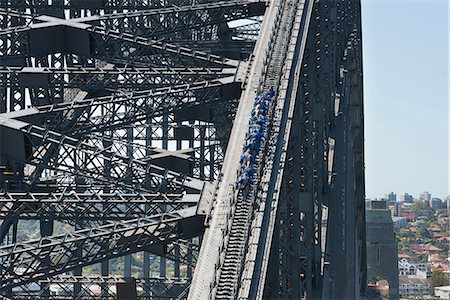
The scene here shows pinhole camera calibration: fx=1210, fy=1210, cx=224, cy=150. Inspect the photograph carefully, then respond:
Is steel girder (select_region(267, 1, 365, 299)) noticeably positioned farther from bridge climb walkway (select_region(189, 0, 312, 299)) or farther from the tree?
the tree

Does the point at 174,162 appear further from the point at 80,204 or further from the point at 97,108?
the point at 80,204

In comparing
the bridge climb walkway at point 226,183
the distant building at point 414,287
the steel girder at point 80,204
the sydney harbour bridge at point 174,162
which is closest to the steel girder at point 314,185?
the sydney harbour bridge at point 174,162

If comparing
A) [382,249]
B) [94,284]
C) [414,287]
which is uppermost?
[94,284]

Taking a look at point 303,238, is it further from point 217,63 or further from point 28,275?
point 28,275

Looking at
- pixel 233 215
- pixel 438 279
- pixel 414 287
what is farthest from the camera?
pixel 438 279

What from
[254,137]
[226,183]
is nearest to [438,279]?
[254,137]

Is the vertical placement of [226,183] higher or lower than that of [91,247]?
higher

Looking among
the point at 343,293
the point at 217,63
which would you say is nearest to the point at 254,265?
the point at 217,63

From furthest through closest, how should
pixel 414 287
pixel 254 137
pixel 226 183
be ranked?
1. pixel 414 287
2. pixel 254 137
3. pixel 226 183

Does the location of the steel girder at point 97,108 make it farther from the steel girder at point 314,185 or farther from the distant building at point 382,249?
the distant building at point 382,249
